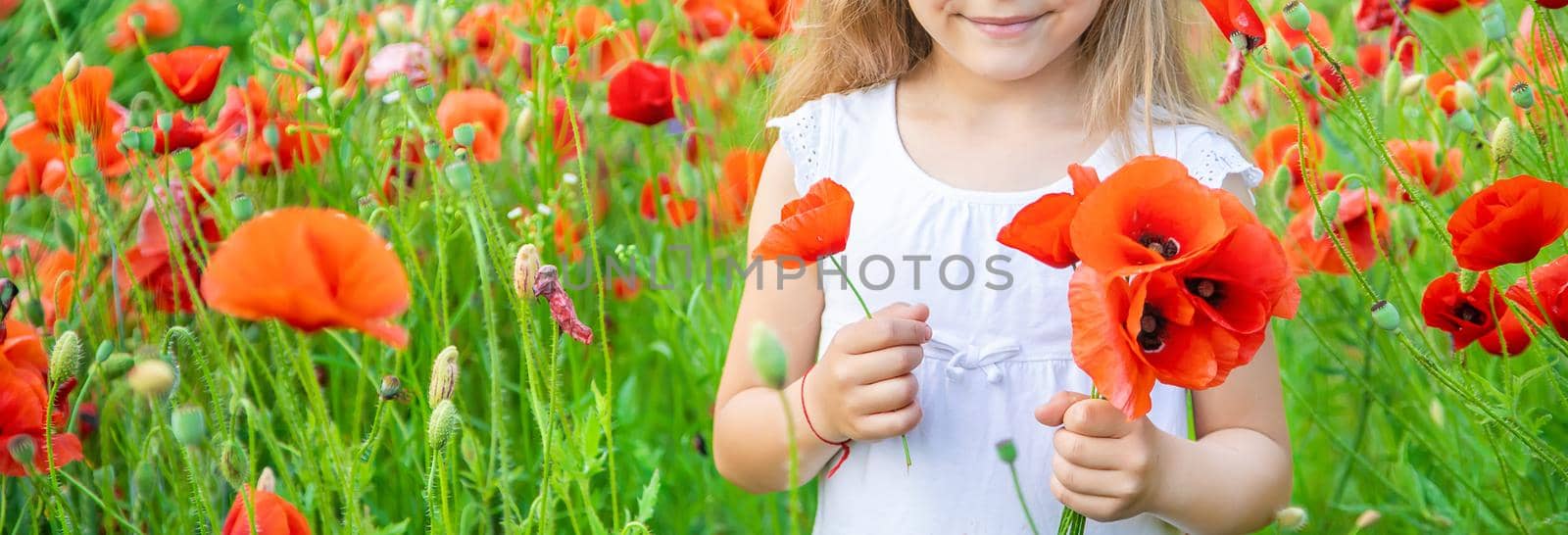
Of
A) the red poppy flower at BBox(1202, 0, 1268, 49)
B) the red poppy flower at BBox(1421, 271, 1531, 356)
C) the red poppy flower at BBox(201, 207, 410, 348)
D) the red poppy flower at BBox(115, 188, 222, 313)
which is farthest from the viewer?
the red poppy flower at BBox(115, 188, 222, 313)

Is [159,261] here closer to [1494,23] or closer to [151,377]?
[151,377]

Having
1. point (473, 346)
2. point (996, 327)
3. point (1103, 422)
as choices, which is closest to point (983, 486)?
point (996, 327)

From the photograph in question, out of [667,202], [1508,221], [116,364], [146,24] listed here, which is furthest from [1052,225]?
[146,24]

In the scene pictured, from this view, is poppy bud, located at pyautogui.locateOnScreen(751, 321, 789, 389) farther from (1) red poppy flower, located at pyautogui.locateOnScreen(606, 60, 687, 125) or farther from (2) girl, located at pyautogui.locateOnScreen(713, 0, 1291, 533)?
(1) red poppy flower, located at pyautogui.locateOnScreen(606, 60, 687, 125)

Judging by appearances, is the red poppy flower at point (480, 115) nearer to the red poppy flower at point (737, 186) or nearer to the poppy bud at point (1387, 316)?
the red poppy flower at point (737, 186)

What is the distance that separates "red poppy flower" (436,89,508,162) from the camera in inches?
50.6

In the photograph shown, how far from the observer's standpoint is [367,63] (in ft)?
4.45

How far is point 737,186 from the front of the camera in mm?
1269

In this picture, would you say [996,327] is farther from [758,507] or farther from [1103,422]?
[758,507]

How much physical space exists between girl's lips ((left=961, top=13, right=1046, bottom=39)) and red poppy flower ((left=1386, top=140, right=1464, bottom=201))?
16.3 inches

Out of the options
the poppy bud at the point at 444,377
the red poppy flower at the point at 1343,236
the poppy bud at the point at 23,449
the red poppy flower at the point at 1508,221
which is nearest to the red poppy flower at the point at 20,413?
the poppy bud at the point at 23,449

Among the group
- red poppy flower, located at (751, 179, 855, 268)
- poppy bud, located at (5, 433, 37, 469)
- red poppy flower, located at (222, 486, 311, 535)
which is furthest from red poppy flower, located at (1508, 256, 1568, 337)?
poppy bud, located at (5, 433, 37, 469)

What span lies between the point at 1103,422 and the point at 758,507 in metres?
0.64

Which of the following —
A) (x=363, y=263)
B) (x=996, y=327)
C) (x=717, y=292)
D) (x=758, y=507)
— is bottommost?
(x=758, y=507)
